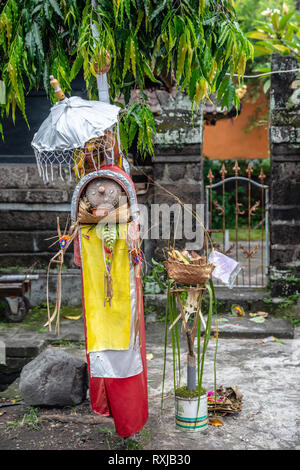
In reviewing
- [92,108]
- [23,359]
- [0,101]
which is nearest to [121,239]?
[92,108]

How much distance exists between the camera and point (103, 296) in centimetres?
366

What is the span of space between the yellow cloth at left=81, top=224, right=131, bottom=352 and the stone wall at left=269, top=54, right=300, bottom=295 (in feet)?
12.0

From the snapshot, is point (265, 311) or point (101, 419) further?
point (265, 311)

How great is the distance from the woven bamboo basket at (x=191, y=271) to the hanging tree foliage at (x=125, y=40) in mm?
1014

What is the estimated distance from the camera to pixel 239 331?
620cm

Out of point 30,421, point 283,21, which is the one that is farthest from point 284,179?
point 30,421

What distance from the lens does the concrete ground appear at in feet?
12.3

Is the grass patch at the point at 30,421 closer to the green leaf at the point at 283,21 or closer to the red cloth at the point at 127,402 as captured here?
the red cloth at the point at 127,402

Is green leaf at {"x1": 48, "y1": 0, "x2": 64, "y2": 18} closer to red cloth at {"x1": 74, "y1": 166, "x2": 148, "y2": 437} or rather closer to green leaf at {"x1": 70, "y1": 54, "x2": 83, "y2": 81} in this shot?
green leaf at {"x1": 70, "y1": 54, "x2": 83, "y2": 81}

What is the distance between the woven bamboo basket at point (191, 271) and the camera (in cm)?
369

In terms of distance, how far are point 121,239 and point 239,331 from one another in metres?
2.99

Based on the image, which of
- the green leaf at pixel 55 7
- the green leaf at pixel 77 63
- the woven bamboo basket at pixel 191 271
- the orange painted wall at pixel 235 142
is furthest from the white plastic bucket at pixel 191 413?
the orange painted wall at pixel 235 142

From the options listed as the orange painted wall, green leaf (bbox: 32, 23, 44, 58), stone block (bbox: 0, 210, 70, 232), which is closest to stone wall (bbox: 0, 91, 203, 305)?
stone block (bbox: 0, 210, 70, 232)
